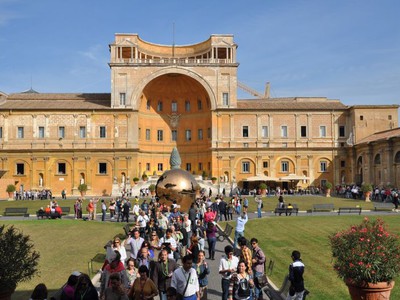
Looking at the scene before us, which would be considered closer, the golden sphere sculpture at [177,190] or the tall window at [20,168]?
the golden sphere sculpture at [177,190]

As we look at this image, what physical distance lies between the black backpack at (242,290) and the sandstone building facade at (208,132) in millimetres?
46005

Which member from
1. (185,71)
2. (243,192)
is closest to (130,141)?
(185,71)

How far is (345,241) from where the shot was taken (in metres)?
8.64

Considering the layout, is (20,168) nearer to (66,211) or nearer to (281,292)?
(66,211)

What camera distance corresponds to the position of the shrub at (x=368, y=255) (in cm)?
821

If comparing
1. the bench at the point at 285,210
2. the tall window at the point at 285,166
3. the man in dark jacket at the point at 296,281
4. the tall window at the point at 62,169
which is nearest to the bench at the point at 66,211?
the bench at the point at 285,210

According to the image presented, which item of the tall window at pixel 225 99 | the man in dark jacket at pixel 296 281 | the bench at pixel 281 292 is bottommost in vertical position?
the bench at pixel 281 292

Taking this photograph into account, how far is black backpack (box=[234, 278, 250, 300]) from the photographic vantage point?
809cm

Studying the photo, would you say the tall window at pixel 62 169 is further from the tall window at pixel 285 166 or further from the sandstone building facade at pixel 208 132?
the tall window at pixel 285 166

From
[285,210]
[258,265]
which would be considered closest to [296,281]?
[258,265]

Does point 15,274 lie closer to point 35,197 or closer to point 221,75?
point 35,197

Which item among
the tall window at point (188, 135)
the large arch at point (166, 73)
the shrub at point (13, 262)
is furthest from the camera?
the tall window at point (188, 135)

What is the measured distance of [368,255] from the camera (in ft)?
27.0

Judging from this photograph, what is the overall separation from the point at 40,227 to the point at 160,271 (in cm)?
1647
